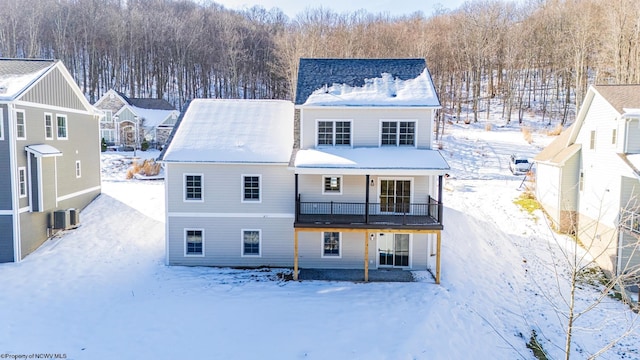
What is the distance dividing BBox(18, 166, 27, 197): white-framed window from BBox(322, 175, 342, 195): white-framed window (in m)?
12.3

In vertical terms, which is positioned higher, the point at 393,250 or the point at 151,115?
the point at 151,115

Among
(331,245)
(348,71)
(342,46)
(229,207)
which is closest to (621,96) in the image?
(348,71)

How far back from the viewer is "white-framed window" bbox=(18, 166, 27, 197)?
15359 millimetres

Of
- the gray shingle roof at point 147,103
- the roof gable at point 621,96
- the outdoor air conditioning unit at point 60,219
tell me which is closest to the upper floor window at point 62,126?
the outdoor air conditioning unit at point 60,219

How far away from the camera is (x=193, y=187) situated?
15.9 m

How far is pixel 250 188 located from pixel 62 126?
10.4 m

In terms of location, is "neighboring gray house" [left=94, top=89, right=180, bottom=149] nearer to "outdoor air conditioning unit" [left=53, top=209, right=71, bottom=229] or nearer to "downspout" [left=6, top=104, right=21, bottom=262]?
"outdoor air conditioning unit" [left=53, top=209, right=71, bottom=229]

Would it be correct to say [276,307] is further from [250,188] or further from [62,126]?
[62,126]

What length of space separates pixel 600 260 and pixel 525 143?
56.6 ft

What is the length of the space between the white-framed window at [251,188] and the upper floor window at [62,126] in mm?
9840

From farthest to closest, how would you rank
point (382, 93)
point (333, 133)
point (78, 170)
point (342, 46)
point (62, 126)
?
point (342, 46) → point (78, 170) → point (62, 126) → point (382, 93) → point (333, 133)

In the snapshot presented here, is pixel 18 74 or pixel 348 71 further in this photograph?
pixel 348 71

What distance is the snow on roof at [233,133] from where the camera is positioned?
15711 millimetres

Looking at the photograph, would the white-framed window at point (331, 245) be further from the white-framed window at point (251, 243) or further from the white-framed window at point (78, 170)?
the white-framed window at point (78, 170)
